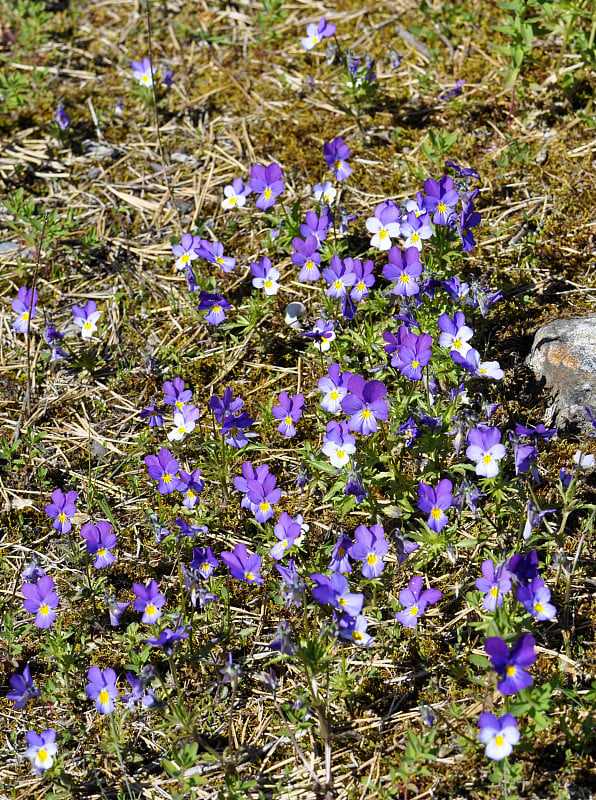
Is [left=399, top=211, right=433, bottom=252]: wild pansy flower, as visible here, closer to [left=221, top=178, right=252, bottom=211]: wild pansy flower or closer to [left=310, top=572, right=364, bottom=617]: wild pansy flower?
[left=221, top=178, right=252, bottom=211]: wild pansy flower

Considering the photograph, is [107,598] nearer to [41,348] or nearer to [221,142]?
[41,348]

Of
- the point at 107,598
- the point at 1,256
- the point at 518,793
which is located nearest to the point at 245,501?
the point at 107,598

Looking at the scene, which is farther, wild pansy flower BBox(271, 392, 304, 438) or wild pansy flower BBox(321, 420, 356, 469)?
wild pansy flower BBox(271, 392, 304, 438)

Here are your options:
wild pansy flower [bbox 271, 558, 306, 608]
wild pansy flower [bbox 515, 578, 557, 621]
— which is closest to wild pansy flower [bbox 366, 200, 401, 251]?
wild pansy flower [bbox 271, 558, 306, 608]

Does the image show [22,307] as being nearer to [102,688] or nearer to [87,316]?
[87,316]

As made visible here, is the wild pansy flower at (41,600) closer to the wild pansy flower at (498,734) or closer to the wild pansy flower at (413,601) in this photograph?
the wild pansy flower at (413,601)
